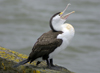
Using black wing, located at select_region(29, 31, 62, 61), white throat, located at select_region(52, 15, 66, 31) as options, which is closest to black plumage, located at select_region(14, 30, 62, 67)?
black wing, located at select_region(29, 31, 62, 61)

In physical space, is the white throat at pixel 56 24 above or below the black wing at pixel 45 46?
above

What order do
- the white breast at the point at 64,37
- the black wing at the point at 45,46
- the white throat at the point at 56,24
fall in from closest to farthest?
the black wing at the point at 45,46
the white breast at the point at 64,37
the white throat at the point at 56,24

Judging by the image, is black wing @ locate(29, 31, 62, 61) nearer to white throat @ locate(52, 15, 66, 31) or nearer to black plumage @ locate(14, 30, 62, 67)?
black plumage @ locate(14, 30, 62, 67)

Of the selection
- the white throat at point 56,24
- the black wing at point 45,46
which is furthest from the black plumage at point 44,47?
the white throat at point 56,24

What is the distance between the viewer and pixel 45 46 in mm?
6020

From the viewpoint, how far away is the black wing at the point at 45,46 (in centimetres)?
596

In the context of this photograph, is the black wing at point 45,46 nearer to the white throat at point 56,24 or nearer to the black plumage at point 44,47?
the black plumage at point 44,47

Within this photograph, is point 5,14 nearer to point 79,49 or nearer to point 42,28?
point 42,28

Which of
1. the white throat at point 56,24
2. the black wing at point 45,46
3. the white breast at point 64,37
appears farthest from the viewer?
the white throat at point 56,24

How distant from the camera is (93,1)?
18609 mm

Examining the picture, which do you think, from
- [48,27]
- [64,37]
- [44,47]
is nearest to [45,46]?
[44,47]

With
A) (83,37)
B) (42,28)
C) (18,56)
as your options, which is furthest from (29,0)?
(18,56)

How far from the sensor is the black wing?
5965 mm

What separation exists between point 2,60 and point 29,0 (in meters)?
13.3
